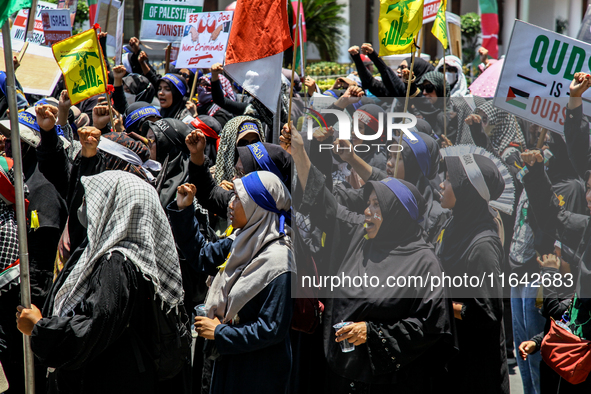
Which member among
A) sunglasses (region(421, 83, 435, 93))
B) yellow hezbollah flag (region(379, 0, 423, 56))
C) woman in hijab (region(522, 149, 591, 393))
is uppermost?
yellow hezbollah flag (region(379, 0, 423, 56))

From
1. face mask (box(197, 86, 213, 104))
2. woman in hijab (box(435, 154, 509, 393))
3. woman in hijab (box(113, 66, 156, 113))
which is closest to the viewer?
woman in hijab (box(435, 154, 509, 393))

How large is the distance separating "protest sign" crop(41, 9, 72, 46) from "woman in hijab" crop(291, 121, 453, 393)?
5510 millimetres

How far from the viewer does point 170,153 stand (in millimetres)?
4062

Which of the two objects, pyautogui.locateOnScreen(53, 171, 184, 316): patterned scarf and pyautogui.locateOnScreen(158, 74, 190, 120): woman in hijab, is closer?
pyautogui.locateOnScreen(53, 171, 184, 316): patterned scarf

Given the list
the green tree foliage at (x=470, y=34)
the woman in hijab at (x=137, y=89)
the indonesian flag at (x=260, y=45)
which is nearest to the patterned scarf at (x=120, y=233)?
the indonesian flag at (x=260, y=45)

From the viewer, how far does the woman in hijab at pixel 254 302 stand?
254 centimetres

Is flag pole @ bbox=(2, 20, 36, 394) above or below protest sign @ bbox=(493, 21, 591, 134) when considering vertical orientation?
below

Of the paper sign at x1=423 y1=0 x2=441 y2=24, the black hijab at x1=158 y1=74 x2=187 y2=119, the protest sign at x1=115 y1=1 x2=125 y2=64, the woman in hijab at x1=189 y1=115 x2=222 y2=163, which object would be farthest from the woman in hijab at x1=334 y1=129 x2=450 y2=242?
the protest sign at x1=115 y1=1 x2=125 y2=64

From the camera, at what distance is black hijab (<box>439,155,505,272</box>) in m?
2.92

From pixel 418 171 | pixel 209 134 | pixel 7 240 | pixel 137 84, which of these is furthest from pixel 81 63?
pixel 418 171

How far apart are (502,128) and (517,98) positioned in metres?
0.26

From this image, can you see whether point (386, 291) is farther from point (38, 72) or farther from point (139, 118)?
point (38, 72)

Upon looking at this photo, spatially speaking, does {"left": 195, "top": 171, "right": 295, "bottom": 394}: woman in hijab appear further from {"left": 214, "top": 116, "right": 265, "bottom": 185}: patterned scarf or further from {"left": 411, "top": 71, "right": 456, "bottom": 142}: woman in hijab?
{"left": 214, "top": 116, "right": 265, "bottom": 185}: patterned scarf

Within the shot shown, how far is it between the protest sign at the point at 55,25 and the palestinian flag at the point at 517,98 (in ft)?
18.7
